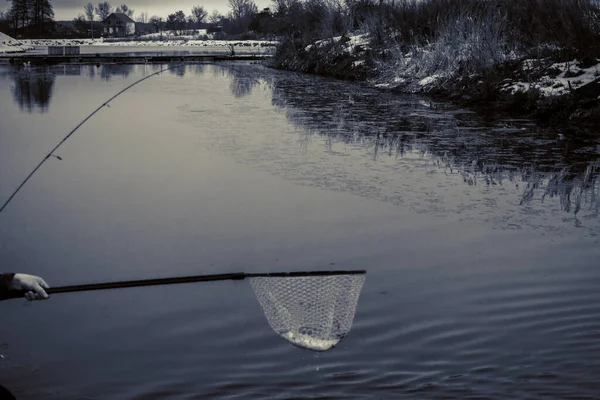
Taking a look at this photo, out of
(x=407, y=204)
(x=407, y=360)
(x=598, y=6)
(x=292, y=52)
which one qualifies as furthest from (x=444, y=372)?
(x=292, y=52)

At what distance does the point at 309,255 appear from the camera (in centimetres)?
865

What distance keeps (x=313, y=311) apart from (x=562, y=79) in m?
17.1

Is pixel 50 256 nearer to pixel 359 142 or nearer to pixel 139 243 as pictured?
pixel 139 243

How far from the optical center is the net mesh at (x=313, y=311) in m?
5.46

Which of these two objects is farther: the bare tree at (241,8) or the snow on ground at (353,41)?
the bare tree at (241,8)

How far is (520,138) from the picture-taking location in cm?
1733

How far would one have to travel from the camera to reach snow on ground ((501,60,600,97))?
65.3 feet

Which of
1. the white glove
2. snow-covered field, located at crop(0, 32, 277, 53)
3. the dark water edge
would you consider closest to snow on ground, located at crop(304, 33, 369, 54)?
the dark water edge

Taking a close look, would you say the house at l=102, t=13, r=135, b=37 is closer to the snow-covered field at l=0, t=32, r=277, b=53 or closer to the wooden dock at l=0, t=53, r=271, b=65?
the snow-covered field at l=0, t=32, r=277, b=53

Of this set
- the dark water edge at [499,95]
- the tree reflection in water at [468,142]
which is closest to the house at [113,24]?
the dark water edge at [499,95]

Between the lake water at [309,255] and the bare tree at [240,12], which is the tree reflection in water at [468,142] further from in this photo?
the bare tree at [240,12]

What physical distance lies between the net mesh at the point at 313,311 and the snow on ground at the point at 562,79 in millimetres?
16116

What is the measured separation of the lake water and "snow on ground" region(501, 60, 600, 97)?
8.42 feet

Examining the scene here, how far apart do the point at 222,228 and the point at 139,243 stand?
1.11m
